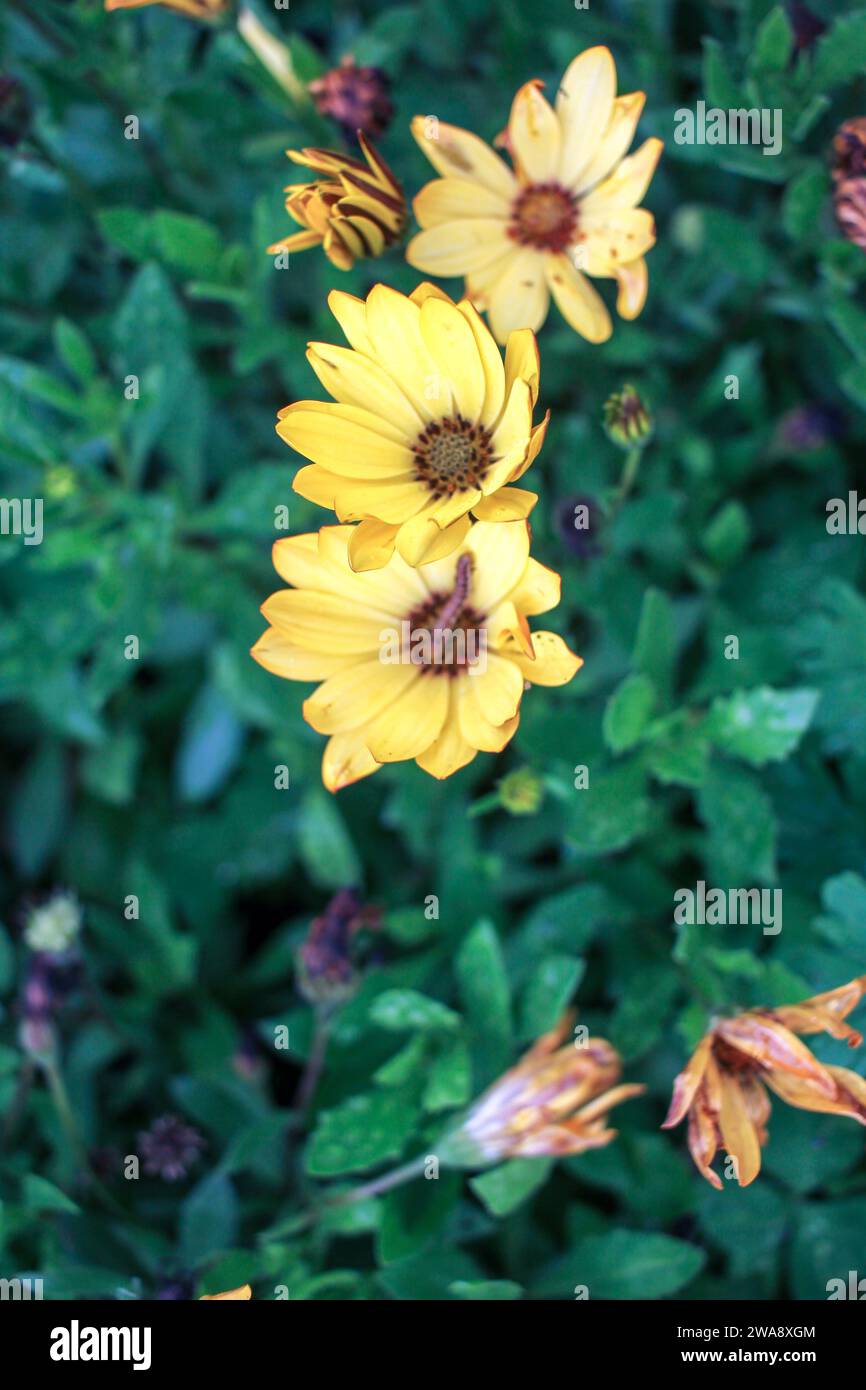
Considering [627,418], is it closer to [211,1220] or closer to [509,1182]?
[509,1182]

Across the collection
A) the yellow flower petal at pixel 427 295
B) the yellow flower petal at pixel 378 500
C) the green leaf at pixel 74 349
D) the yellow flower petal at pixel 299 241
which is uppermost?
the green leaf at pixel 74 349

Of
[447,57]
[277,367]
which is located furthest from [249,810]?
[447,57]

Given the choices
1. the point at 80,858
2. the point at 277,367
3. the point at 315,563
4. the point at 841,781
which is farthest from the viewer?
the point at 80,858

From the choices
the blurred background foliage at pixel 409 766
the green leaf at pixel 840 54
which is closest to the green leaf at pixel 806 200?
the blurred background foliage at pixel 409 766

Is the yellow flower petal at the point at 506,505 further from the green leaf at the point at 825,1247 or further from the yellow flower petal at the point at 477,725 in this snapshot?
the green leaf at the point at 825,1247

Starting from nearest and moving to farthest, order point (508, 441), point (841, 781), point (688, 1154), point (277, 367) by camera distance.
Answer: point (508, 441)
point (688, 1154)
point (841, 781)
point (277, 367)

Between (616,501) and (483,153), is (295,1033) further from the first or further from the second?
(483,153)

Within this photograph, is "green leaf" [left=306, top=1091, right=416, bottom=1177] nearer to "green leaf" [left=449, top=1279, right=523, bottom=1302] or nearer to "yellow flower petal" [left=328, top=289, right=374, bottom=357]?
"green leaf" [left=449, top=1279, right=523, bottom=1302]

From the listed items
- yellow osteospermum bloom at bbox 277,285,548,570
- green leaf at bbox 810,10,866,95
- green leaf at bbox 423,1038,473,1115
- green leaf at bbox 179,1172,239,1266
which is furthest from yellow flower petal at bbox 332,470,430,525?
green leaf at bbox 179,1172,239,1266
